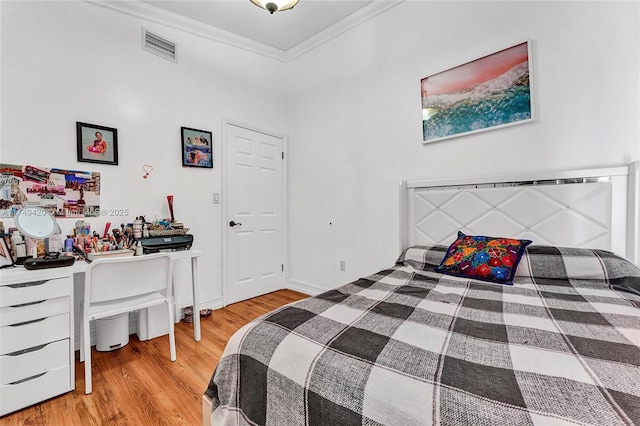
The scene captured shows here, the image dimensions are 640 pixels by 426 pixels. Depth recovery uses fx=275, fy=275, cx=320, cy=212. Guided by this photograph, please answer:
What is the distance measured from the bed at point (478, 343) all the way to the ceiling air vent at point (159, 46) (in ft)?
9.05

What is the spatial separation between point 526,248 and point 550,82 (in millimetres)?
1185

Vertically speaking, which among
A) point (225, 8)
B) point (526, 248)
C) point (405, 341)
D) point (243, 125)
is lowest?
point (405, 341)

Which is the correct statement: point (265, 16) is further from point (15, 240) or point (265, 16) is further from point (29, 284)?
point (29, 284)

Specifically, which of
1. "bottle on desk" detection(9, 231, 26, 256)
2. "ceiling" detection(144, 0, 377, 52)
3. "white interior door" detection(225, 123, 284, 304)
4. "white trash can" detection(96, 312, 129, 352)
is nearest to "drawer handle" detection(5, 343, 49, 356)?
"white trash can" detection(96, 312, 129, 352)

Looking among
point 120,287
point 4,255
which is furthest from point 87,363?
point 4,255

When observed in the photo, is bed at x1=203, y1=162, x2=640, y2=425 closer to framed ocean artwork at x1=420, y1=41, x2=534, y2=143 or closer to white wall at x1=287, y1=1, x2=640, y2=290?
white wall at x1=287, y1=1, x2=640, y2=290

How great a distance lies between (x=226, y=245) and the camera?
9.98 feet

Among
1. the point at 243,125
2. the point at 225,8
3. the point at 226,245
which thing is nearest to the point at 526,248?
the point at 226,245

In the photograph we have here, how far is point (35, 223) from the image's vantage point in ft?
5.82

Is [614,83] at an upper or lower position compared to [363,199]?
upper

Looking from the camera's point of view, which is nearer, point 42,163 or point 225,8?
point 42,163

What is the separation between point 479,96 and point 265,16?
7.29 feet

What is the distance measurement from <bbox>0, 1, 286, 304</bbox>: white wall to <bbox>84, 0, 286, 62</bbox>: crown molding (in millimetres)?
52

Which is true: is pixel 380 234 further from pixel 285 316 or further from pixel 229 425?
pixel 229 425
